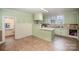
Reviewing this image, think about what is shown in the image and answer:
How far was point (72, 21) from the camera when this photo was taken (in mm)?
1811

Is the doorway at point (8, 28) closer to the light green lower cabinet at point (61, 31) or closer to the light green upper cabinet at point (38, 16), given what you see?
the light green upper cabinet at point (38, 16)

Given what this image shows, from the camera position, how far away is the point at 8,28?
181 centimetres

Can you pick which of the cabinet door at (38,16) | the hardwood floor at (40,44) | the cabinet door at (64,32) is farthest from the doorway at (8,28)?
the cabinet door at (64,32)

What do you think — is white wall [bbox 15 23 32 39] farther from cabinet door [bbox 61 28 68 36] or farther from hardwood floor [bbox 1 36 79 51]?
cabinet door [bbox 61 28 68 36]

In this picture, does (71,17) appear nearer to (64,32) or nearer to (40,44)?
(64,32)

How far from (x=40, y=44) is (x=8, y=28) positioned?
818 millimetres

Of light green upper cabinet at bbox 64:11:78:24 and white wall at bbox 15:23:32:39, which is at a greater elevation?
light green upper cabinet at bbox 64:11:78:24

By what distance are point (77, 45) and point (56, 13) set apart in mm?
852

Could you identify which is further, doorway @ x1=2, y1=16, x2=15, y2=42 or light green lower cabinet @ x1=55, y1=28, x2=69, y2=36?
light green lower cabinet @ x1=55, y1=28, x2=69, y2=36

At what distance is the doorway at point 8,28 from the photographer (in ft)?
5.75

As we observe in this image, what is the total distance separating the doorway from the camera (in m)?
1.75

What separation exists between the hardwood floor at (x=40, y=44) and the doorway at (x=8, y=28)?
5cm

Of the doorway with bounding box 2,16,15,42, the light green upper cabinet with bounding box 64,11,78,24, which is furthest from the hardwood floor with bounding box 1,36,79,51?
the light green upper cabinet with bounding box 64,11,78,24

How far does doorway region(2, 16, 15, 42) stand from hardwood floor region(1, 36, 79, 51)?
49 millimetres
